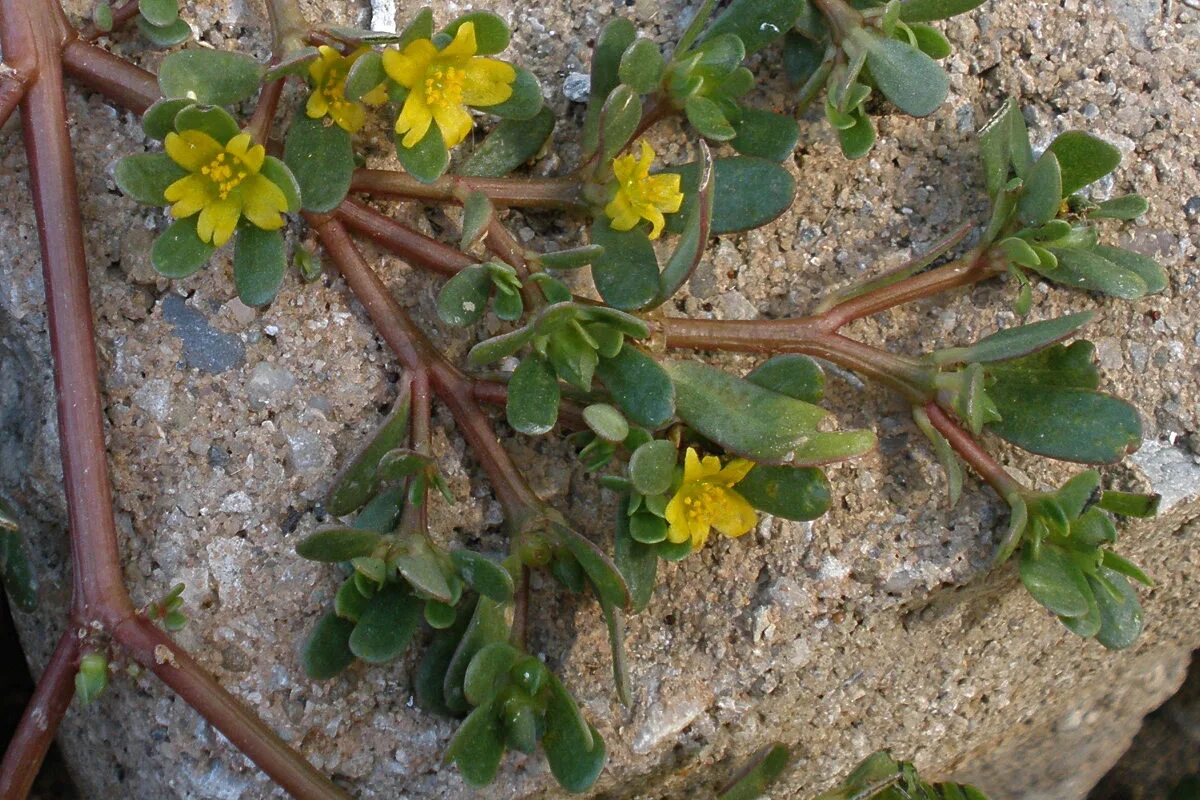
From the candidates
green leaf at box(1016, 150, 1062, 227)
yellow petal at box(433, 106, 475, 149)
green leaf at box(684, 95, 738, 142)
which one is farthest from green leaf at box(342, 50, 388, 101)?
green leaf at box(1016, 150, 1062, 227)

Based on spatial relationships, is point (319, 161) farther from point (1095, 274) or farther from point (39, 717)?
point (1095, 274)

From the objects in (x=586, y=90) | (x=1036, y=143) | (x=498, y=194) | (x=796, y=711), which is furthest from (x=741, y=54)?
(x=796, y=711)

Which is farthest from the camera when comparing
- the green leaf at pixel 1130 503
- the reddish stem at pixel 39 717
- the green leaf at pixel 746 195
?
the green leaf at pixel 746 195

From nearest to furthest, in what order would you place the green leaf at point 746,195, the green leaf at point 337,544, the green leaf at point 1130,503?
1. the green leaf at point 337,544
2. the green leaf at point 1130,503
3. the green leaf at point 746,195

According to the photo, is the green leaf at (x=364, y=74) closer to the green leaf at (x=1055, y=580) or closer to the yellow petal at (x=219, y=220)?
the yellow petal at (x=219, y=220)

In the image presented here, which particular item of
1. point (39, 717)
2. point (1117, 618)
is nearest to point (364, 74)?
point (39, 717)

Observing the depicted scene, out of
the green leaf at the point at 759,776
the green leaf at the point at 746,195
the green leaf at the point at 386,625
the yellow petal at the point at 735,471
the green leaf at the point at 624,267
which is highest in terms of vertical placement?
the green leaf at the point at 746,195

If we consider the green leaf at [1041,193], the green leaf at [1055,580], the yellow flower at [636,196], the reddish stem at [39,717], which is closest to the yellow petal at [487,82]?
the yellow flower at [636,196]
